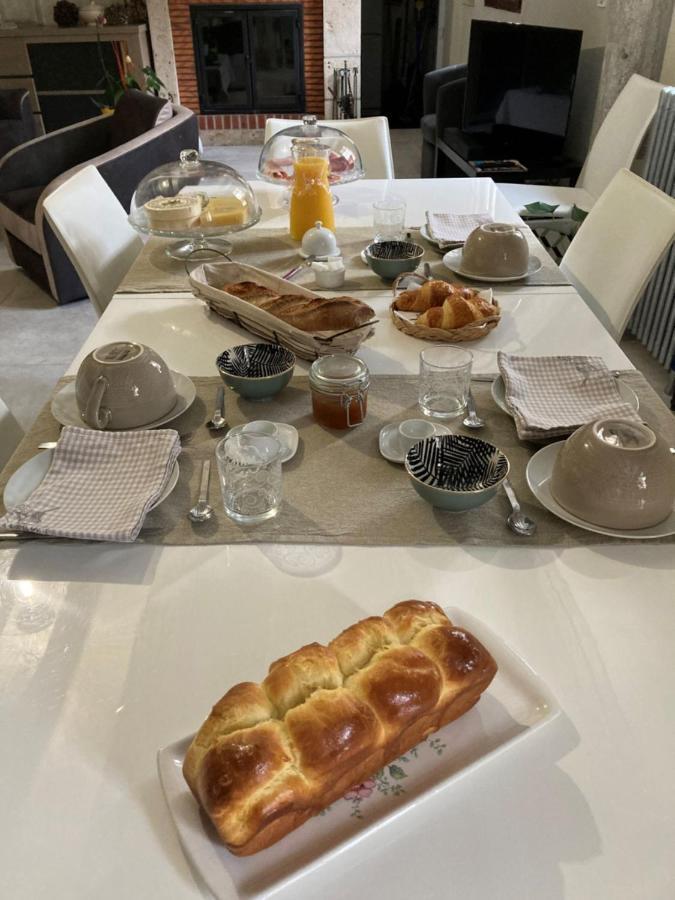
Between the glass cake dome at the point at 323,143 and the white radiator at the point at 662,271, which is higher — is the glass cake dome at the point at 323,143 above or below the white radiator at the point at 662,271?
above

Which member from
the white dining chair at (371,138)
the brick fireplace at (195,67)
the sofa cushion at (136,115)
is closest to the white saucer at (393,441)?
the white dining chair at (371,138)

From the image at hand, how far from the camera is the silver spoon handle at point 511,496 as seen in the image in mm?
869

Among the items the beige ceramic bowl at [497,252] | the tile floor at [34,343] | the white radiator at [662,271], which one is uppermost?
the beige ceramic bowl at [497,252]

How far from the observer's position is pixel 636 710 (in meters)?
0.65

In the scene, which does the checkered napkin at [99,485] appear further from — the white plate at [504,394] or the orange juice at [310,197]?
the orange juice at [310,197]

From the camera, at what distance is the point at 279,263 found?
1623 mm

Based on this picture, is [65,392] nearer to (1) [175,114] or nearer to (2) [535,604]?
(2) [535,604]

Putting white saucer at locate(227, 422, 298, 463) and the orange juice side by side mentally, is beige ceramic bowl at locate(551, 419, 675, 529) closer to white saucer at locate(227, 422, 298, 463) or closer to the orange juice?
white saucer at locate(227, 422, 298, 463)

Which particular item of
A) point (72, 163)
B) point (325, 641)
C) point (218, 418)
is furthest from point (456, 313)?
point (72, 163)

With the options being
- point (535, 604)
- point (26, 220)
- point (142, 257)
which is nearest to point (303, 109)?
point (26, 220)

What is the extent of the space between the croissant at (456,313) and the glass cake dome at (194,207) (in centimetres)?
61

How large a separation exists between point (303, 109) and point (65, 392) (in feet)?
18.4

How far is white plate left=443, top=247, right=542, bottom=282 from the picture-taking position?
1.50m

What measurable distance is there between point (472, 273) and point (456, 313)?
264 millimetres
